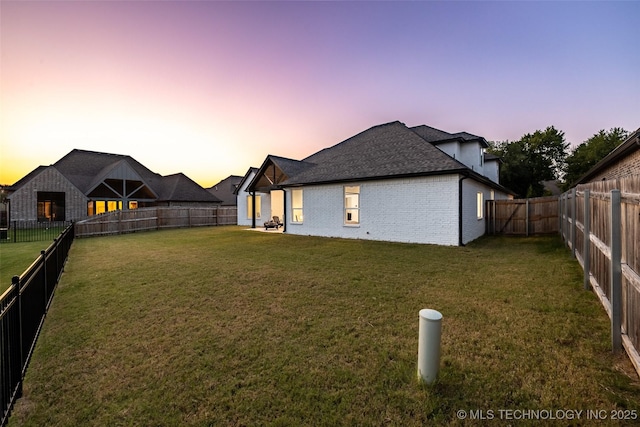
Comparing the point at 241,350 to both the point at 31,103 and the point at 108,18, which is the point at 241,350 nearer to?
the point at 108,18

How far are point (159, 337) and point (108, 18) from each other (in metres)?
13.2

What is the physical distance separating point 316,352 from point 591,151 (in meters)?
44.8

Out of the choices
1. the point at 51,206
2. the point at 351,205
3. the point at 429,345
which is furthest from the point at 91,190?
the point at 429,345

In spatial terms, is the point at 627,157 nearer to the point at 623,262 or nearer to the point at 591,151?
the point at 623,262

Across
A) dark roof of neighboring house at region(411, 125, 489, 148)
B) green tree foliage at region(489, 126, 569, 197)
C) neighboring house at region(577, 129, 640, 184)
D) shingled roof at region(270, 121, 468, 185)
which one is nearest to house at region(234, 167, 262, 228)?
shingled roof at region(270, 121, 468, 185)

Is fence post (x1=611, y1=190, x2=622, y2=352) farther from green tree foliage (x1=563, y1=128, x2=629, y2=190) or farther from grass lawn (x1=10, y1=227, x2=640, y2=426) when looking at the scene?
green tree foliage (x1=563, y1=128, x2=629, y2=190)

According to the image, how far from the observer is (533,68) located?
568 inches

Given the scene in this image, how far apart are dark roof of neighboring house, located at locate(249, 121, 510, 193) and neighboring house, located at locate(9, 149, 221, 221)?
1619 centimetres

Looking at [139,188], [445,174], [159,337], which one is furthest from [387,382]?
[139,188]

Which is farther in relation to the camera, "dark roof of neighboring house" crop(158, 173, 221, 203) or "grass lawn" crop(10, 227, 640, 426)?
"dark roof of neighboring house" crop(158, 173, 221, 203)

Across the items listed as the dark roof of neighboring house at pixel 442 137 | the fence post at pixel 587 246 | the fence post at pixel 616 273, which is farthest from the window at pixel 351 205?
the fence post at pixel 616 273

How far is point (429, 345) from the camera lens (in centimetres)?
251

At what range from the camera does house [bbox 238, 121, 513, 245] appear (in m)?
11.5

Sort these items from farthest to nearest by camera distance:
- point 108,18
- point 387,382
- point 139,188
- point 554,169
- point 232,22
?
point 554,169
point 139,188
point 232,22
point 108,18
point 387,382
